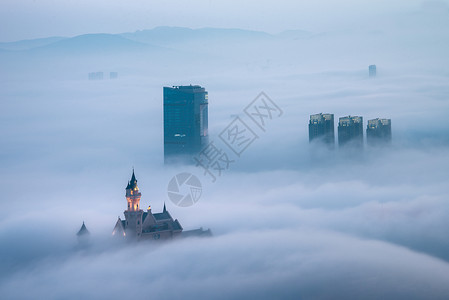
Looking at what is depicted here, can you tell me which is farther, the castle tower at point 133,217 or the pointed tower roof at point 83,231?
the pointed tower roof at point 83,231

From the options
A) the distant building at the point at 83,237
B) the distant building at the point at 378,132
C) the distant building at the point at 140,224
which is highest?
the distant building at the point at 378,132

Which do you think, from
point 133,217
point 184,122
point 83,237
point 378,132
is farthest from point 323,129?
point 83,237

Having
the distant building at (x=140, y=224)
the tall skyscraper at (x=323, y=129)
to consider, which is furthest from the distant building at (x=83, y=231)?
the tall skyscraper at (x=323, y=129)

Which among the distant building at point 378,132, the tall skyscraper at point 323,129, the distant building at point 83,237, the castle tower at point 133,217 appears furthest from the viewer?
the distant building at point 378,132

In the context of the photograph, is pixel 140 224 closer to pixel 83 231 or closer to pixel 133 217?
pixel 133 217

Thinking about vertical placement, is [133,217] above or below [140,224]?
above

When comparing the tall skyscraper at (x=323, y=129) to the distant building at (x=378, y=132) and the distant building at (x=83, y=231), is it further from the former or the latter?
the distant building at (x=83, y=231)
